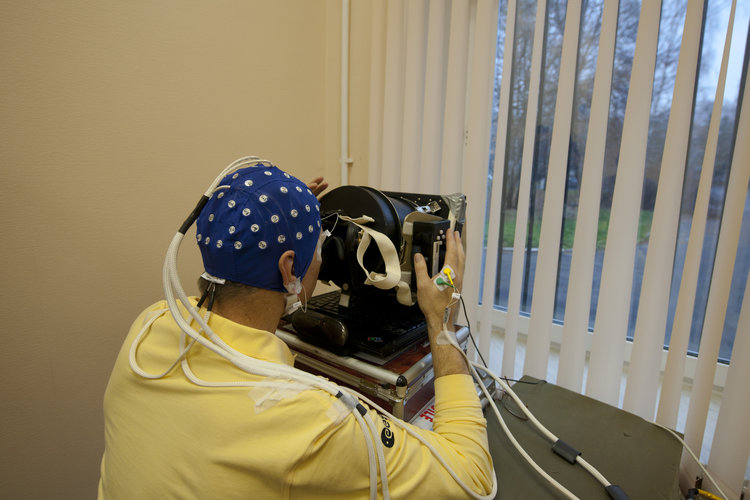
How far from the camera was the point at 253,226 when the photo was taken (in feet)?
2.03

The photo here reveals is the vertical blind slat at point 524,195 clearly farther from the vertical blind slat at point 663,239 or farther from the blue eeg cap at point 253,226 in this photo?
the blue eeg cap at point 253,226

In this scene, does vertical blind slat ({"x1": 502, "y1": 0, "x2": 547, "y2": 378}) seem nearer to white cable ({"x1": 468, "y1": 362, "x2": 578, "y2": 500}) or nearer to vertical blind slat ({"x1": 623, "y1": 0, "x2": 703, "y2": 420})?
vertical blind slat ({"x1": 623, "y1": 0, "x2": 703, "y2": 420})

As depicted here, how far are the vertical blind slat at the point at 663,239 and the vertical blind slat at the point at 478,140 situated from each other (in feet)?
1.65

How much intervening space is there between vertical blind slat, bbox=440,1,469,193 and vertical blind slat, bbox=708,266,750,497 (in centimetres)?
94

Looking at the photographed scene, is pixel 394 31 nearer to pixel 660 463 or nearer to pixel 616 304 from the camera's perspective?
pixel 616 304

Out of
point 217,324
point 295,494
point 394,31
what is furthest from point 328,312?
point 394,31

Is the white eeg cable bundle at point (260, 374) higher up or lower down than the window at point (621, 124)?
lower down

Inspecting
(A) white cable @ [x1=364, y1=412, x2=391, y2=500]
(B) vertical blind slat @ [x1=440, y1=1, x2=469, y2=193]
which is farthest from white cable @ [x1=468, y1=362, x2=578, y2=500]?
(B) vertical blind slat @ [x1=440, y1=1, x2=469, y2=193]

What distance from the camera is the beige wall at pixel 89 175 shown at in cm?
105

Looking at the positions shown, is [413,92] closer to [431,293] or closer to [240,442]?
[431,293]

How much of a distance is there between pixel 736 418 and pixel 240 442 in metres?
1.22

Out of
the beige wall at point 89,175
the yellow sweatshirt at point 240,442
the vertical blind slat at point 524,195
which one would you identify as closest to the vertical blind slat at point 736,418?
the vertical blind slat at point 524,195

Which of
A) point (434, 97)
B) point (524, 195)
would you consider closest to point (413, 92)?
point (434, 97)

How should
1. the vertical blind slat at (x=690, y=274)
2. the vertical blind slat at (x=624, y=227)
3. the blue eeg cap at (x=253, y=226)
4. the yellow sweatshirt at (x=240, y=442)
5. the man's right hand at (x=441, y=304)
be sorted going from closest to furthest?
the yellow sweatshirt at (x=240, y=442) → the blue eeg cap at (x=253, y=226) → the man's right hand at (x=441, y=304) → the vertical blind slat at (x=690, y=274) → the vertical blind slat at (x=624, y=227)
